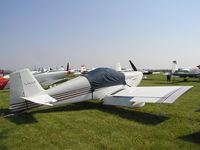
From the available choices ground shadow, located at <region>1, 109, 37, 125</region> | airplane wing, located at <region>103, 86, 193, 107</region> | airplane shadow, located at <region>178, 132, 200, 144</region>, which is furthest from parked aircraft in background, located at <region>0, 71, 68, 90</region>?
airplane shadow, located at <region>178, 132, 200, 144</region>

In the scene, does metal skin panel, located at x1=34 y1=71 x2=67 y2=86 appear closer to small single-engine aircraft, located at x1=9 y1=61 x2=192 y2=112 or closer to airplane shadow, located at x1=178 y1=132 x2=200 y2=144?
small single-engine aircraft, located at x1=9 y1=61 x2=192 y2=112

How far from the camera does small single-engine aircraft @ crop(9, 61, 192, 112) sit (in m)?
5.41

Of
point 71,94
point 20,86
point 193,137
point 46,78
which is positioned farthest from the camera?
point 46,78

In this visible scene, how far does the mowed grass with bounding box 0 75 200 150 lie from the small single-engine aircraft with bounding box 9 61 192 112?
56 centimetres

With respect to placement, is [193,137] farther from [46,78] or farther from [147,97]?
[46,78]

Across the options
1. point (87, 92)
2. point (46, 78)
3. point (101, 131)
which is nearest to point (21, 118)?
point (87, 92)

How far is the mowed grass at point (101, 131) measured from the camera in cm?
359

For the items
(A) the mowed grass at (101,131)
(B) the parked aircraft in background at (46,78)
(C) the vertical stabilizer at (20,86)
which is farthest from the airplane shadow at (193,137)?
(B) the parked aircraft in background at (46,78)

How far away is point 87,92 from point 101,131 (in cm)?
260

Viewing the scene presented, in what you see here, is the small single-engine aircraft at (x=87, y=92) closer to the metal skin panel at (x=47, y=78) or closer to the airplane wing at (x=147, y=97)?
the airplane wing at (x=147, y=97)

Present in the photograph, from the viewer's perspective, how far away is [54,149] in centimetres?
343

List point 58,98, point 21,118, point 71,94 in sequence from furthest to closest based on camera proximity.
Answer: point 71,94
point 58,98
point 21,118

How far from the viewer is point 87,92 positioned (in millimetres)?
6781

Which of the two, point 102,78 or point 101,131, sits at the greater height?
point 102,78
